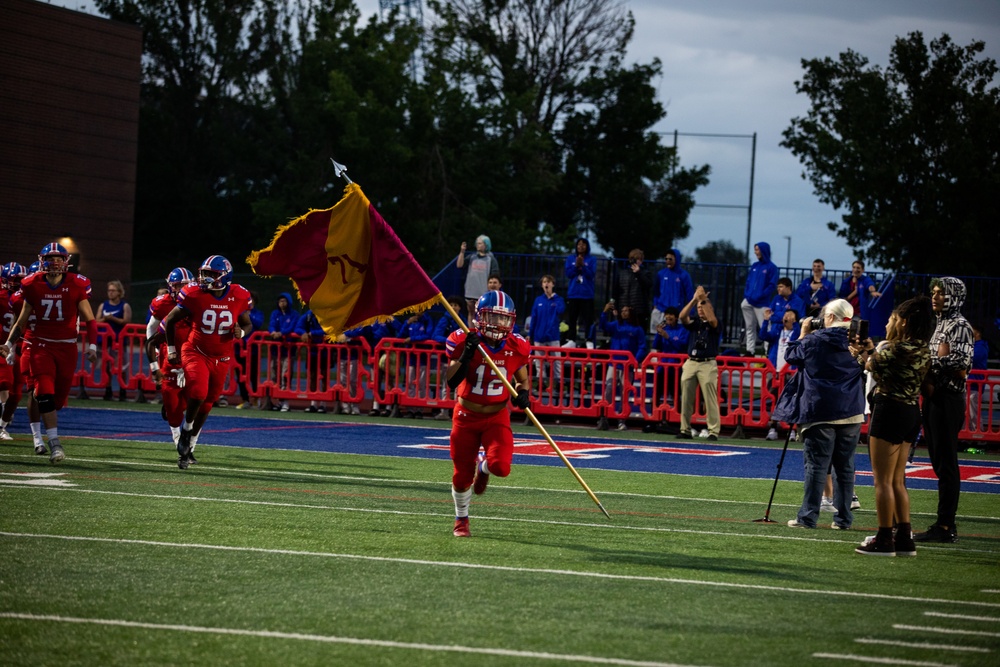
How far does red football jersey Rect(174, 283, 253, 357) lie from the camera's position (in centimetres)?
Answer: 1411

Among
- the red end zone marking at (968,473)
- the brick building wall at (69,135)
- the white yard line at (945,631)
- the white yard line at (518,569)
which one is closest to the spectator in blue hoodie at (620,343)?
the red end zone marking at (968,473)

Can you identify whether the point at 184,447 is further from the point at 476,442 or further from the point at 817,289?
the point at 817,289

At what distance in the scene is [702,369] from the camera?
19672mm

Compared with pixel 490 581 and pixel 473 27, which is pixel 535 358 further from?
pixel 473 27

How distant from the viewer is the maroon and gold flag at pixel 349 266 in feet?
37.0

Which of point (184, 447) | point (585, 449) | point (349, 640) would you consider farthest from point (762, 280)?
point (349, 640)

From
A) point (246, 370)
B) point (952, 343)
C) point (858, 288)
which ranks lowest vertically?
point (246, 370)

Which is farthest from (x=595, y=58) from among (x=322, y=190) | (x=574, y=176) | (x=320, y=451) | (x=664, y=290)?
(x=320, y=451)

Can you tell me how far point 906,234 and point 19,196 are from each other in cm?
2652

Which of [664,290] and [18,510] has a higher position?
[664,290]

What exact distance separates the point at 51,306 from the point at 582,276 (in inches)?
457

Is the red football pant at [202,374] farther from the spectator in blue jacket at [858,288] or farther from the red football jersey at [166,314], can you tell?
the spectator in blue jacket at [858,288]

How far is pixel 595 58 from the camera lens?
4844cm

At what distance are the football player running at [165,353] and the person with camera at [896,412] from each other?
26.1 ft
